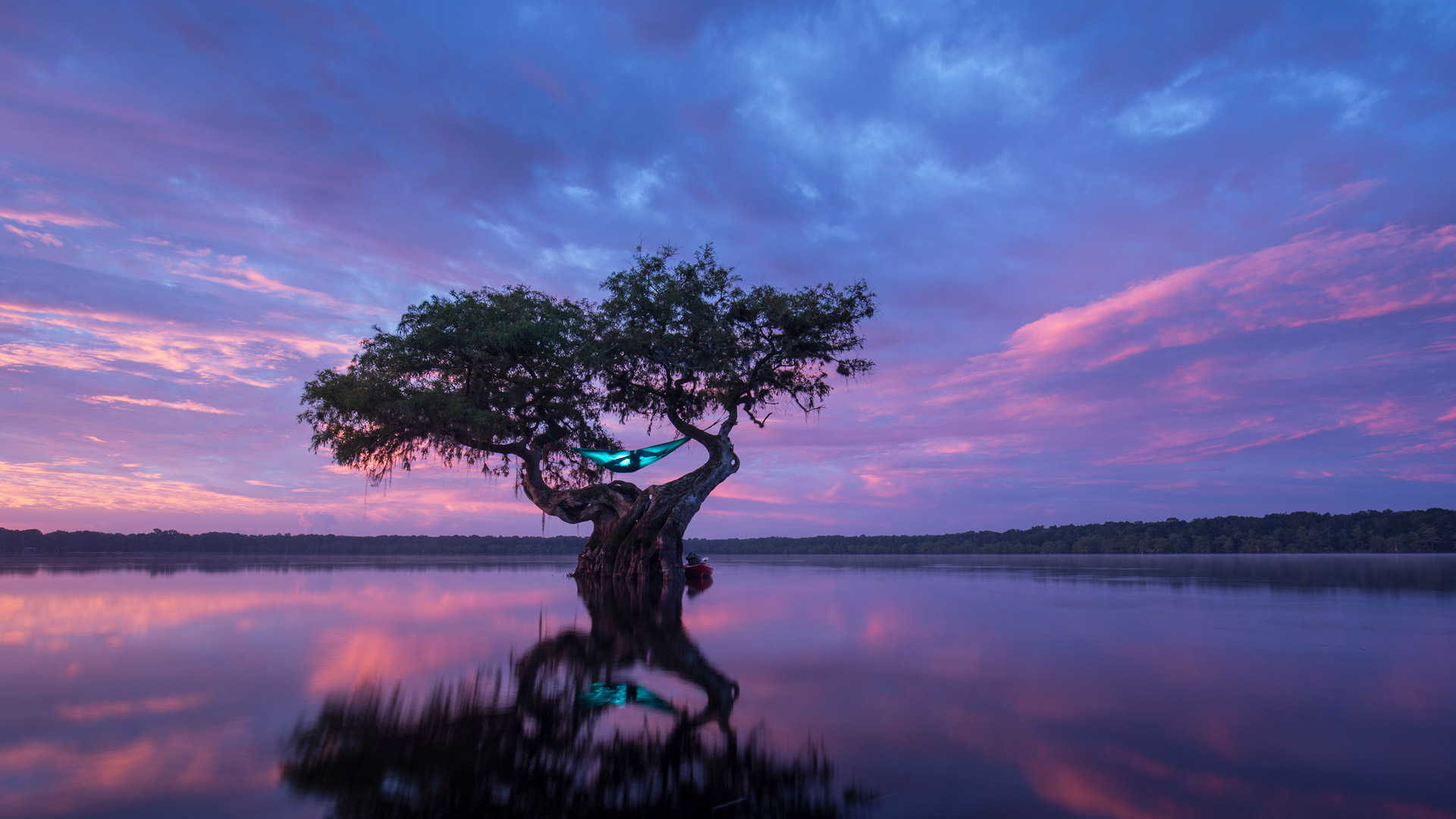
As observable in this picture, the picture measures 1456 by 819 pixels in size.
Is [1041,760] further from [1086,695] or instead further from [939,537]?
[939,537]

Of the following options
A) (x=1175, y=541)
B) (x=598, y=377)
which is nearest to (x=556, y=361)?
(x=598, y=377)

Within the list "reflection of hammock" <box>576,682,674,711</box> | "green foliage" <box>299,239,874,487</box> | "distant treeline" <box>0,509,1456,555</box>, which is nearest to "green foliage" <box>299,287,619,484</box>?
"green foliage" <box>299,239,874,487</box>

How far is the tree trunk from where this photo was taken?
28.7m

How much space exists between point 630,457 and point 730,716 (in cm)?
2269

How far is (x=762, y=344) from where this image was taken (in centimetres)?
2936

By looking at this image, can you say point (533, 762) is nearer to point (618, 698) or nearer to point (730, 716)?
point (730, 716)

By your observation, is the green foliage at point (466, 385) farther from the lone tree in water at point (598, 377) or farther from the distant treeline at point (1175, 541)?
the distant treeline at point (1175, 541)

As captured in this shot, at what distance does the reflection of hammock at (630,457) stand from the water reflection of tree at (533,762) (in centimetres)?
2092

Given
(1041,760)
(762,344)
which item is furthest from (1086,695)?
(762,344)

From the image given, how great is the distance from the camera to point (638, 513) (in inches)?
1158

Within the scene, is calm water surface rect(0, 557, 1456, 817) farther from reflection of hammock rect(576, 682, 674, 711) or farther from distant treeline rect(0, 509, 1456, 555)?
distant treeline rect(0, 509, 1456, 555)

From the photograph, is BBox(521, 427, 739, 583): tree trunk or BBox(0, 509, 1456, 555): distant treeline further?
BBox(0, 509, 1456, 555): distant treeline

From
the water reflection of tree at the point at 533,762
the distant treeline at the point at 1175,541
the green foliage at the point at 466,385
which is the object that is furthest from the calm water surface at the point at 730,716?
the distant treeline at the point at 1175,541

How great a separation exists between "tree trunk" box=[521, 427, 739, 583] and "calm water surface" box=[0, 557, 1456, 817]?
39.3ft
